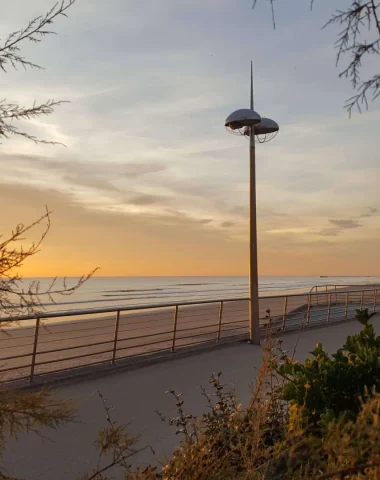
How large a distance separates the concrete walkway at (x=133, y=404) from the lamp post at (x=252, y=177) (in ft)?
2.25

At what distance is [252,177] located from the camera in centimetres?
1169

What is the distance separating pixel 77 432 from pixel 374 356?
3.46 metres

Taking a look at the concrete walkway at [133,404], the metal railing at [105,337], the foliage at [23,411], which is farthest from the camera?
the metal railing at [105,337]

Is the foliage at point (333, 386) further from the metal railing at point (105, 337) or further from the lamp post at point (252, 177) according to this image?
the lamp post at point (252, 177)

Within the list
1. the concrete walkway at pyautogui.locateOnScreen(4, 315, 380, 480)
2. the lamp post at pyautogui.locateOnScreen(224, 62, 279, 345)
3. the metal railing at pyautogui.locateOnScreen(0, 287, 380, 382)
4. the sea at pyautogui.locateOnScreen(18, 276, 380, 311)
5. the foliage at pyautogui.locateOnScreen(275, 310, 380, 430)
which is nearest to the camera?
the foliage at pyautogui.locateOnScreen(275, 310, 380, 430)

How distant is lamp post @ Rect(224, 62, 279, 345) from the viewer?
11086 millimetres

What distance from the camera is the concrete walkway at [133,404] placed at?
4438 millimetres

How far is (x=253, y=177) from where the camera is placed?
11.7 metres

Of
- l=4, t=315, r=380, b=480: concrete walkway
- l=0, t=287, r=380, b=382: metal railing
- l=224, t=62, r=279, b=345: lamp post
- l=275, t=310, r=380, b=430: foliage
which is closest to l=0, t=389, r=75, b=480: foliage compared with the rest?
l=0, t=287, r=380, b=382: metal railing

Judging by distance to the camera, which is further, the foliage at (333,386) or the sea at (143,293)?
the sea at (143,293)

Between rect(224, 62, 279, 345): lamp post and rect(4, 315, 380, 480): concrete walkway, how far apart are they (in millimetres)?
685

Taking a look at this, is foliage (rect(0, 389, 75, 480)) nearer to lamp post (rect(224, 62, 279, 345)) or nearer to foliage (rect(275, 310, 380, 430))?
foliage (rect(275, 310, 380, 430))

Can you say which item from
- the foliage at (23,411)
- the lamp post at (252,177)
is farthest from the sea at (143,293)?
the lamp post at (252,177)

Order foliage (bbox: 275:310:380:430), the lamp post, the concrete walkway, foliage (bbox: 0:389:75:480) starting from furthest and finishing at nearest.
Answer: the lamp post, the concrete walkway, foliage (bbox: 275:310:380:430), foliage (bbox: 0:389:75:480)
